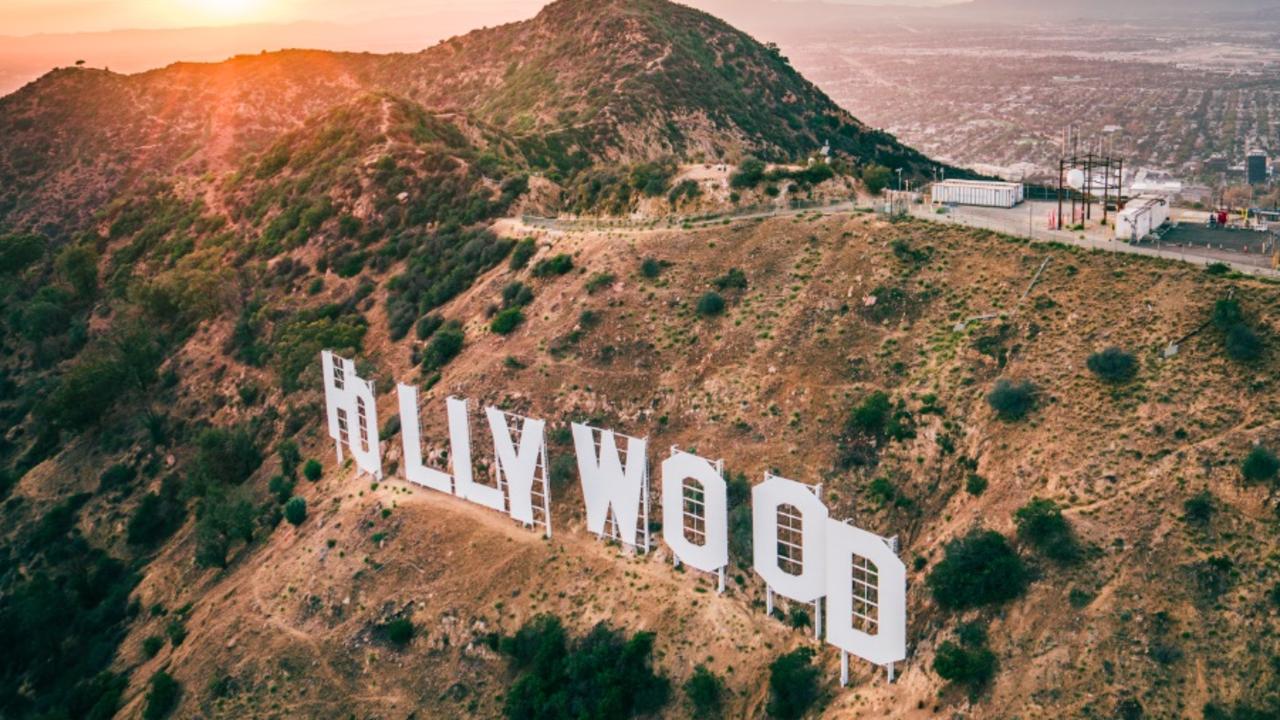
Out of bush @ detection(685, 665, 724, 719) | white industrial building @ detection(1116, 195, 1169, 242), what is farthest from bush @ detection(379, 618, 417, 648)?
white industrial building @ detection(1116, 195, 1169, 242)

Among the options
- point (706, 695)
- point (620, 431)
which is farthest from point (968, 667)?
point (620, 431)

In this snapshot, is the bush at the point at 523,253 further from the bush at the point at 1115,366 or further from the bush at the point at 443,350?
the bush at the point at 1115,366

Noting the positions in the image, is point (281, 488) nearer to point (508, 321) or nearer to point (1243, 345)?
point (508, 321)

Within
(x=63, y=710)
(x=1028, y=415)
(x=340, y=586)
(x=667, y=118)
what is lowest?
(x=63, y=710)

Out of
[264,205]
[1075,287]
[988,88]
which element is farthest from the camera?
[988,88]

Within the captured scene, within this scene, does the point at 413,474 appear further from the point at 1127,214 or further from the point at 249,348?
the point at 1127,214

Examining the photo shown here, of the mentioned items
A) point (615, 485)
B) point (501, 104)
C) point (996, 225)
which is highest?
point (501, 104)

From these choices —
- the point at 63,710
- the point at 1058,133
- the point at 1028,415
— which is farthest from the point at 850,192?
the point at 1058,133
